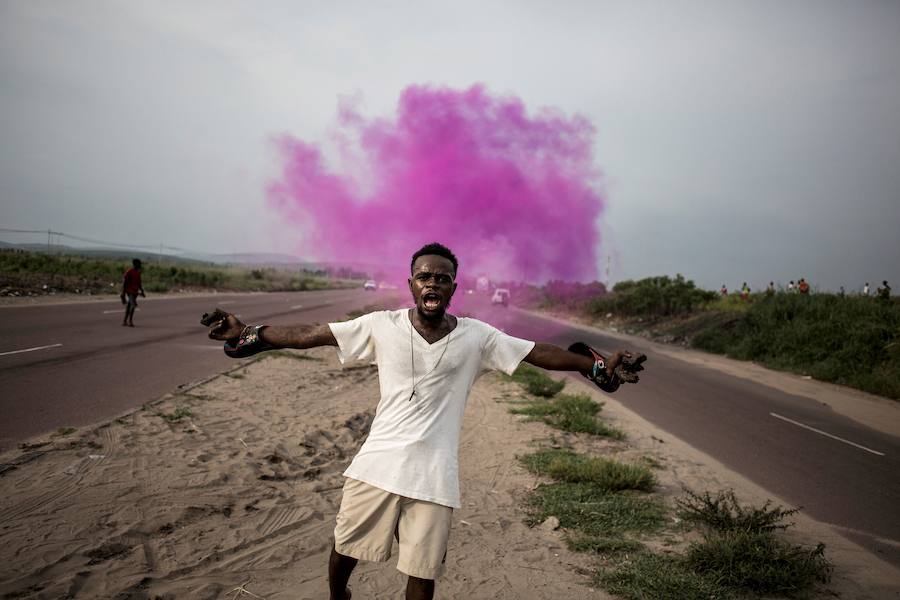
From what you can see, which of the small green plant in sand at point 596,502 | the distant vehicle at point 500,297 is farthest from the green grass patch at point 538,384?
the distant vehicle at point 500,297

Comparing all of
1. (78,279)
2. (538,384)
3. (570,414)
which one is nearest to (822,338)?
(538,384)

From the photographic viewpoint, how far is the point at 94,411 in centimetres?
722

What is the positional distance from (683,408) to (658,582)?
795 cm

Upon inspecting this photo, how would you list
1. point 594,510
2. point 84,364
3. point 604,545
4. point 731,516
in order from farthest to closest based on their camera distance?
1. point 84,364
2. point 594,510
3. point 731,516
4. point 604,545

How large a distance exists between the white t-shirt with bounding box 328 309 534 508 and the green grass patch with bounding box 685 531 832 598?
2414 mm

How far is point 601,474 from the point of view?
591 centimetres

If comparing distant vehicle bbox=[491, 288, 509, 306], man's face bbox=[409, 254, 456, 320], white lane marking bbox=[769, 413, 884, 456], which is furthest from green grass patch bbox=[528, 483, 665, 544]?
distant vehicle bbox=[491, 288, 509, 306]

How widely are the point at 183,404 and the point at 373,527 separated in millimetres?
5924

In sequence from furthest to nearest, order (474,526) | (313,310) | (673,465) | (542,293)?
1. (542,293)
2. (313,310)
3. (673,465)
4. (474,526)

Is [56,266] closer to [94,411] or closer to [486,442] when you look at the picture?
[94,411]

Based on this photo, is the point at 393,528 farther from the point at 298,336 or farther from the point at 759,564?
the point at 759,564

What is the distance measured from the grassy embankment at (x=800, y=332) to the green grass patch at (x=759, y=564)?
13.8 m

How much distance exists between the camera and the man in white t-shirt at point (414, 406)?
2.66 m

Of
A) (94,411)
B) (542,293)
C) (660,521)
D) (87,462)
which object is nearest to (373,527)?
(660,521)
